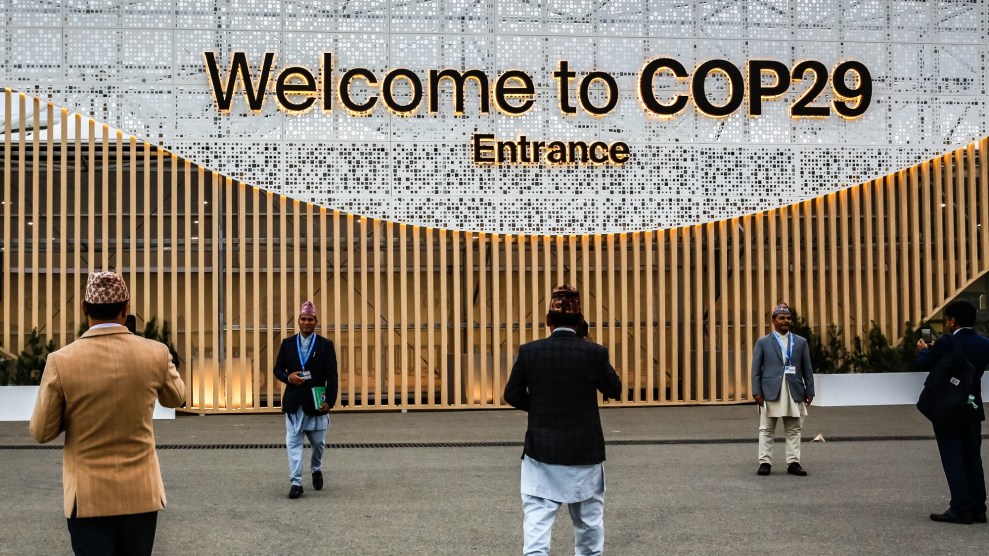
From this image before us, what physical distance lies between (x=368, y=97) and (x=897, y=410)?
29.2 ft

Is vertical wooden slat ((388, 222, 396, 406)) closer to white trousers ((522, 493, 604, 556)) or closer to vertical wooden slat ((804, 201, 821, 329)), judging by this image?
vertical wooden slat ((804, 201, 821, 329))

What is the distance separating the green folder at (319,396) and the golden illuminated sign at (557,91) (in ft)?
24.6

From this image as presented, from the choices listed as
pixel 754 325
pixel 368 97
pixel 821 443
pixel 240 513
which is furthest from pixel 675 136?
pixel 240 513

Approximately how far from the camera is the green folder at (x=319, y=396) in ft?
28.9

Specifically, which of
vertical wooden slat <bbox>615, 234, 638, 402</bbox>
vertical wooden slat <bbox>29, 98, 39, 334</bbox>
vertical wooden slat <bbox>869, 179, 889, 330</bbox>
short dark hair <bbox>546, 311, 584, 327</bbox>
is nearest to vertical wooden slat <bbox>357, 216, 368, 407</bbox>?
vertical wooden slat <bbox>615, 234, 638, 402</bbox>

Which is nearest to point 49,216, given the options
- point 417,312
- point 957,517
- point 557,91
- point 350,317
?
point 350,317

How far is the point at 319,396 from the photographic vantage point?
8836mm

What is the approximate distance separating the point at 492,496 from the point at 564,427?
347 centimetres

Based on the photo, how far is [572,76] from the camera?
16.0 meters

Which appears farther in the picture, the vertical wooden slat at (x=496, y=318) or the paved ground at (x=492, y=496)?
the vertical wooden slat at (x=496, y=318)

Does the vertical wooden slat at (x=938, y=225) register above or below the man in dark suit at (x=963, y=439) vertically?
above

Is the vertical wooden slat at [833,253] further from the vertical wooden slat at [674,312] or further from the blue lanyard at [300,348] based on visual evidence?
the blue lanyard at [300,348]

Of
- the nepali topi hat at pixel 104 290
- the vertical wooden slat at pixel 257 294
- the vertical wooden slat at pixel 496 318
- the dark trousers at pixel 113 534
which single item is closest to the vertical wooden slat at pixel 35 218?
the vertical wooden slat at pixel 257 294

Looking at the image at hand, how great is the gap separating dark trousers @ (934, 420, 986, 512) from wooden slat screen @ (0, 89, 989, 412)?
868cm
